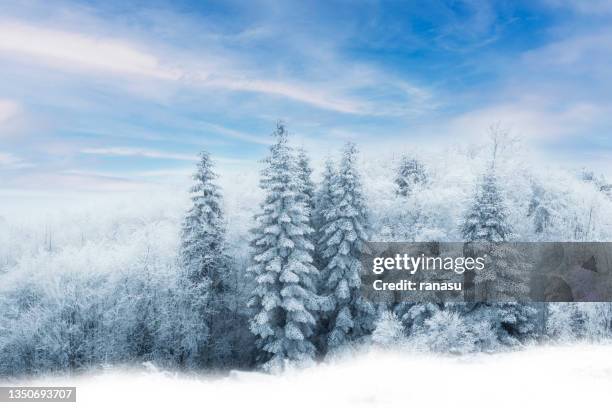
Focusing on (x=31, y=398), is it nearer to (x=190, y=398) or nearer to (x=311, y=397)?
(x=190, y=398)

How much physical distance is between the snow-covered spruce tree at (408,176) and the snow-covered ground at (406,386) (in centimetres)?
2695

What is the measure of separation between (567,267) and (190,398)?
99.5 feet

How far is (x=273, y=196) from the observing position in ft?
84.9

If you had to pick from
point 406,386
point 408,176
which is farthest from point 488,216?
point 408,176

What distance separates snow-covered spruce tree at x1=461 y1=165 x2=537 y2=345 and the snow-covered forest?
3.9 inches

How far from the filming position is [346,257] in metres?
28.5

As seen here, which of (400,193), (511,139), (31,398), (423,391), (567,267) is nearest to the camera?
(423,391)

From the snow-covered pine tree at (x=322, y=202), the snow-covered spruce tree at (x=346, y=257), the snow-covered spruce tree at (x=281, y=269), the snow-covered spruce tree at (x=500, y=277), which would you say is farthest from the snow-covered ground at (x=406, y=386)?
the snow-covered pine tree at (x=322, y=202)

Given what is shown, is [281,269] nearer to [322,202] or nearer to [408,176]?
[322,202]

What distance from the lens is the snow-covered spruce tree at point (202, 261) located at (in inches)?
1111

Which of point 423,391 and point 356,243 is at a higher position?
point 356,243

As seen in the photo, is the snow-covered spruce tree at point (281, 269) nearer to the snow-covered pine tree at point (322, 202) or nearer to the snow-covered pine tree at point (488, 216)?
the snow-covered pine tree at point (322, 202)

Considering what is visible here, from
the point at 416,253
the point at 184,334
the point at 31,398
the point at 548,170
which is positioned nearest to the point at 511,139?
the point at 548,170
